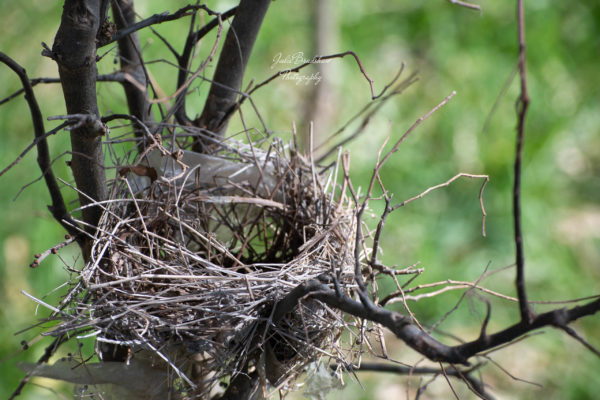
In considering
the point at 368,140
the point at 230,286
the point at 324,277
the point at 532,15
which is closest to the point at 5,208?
the point at 368,140

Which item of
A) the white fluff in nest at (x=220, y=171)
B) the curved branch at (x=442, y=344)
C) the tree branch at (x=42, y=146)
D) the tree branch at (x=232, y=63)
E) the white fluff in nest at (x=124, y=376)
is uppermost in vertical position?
the tree branch at (x=232, y=63)

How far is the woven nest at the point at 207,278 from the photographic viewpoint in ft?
2.21

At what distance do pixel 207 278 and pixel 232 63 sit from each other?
1.09 feet

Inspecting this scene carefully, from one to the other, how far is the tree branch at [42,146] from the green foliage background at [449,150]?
117cm

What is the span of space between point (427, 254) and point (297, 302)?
1628mm

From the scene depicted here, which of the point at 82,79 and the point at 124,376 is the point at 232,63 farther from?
the point at 124,376

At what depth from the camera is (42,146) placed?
674mm

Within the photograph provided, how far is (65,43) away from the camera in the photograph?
1.86 ft

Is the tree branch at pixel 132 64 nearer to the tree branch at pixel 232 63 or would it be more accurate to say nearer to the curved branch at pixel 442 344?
the tree branch at pixel 232 63

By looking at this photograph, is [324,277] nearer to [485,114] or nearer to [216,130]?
[216,130]

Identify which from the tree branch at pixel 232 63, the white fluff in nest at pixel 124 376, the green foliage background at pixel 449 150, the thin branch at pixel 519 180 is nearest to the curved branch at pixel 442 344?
the thin branch at pixel 519 180

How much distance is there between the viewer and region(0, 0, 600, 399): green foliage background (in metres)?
2.11

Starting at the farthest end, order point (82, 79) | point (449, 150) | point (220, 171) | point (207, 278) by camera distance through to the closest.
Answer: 1. point (449, 150)
2. point (220, 171)
3. point (207, 278)
4. point (82, 79)

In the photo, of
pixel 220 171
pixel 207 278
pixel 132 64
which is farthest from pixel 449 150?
pixel 207 278
